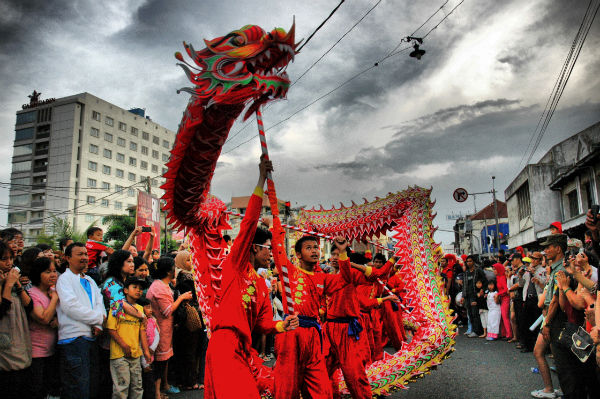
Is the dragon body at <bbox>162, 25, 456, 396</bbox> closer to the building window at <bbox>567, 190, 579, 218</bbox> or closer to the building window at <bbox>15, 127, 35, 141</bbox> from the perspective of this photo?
the building window at <bbox>567, 190, 579, 218</bbox>

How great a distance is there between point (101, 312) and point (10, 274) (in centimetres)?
87

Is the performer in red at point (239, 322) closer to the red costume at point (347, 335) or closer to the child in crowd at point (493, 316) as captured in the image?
the red costume at point (347, 335)

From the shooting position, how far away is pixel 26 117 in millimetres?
49125

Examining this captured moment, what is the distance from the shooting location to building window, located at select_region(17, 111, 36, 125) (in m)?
48.6

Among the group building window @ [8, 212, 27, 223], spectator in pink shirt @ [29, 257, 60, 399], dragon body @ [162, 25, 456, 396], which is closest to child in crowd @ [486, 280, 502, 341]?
dragon body @ [162, 25, 456, 396]

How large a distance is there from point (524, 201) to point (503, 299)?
17.2 metres

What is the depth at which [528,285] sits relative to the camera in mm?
8094

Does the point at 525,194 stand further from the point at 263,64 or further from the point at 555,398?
the point at 263,64

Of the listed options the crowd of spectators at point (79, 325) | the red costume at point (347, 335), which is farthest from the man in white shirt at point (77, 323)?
the red costume at point (347, 335)

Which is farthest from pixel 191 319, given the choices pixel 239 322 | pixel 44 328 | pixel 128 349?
pixel 239 322

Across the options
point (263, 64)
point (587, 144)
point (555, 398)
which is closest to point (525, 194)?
point (587, 144)

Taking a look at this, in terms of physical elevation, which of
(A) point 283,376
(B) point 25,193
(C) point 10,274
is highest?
(B) point 25,193

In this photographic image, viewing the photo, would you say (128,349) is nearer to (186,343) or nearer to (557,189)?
(186,343)

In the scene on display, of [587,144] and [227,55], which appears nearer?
[227,55]
